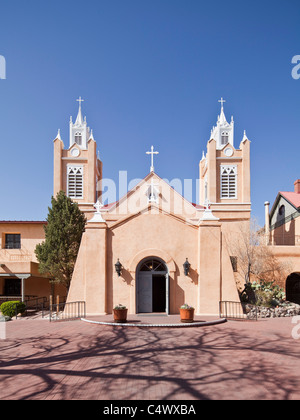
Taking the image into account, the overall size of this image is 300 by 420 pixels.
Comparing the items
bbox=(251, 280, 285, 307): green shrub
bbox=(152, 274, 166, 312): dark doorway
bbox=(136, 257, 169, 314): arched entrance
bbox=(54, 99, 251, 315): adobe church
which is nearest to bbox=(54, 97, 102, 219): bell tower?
bbox=(152, 274, 166, 312): dark doorway

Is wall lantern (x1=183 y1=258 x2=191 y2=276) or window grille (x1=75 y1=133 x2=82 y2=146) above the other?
window grille (x1=75 y1=133 x2=82 y2=146)

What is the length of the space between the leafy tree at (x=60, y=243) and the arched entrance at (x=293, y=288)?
17142 millimetres

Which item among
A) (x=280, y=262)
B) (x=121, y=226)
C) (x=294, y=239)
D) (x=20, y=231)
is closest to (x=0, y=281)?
(x=20, y=231)

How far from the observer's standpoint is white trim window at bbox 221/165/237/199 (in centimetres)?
3238

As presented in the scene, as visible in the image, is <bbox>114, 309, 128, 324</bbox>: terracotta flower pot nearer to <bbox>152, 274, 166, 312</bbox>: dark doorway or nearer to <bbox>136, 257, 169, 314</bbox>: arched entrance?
<bbox>136, 257, 169, 314</bbox>: arched entrance

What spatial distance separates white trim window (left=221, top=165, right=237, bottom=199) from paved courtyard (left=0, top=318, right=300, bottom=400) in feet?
62.2

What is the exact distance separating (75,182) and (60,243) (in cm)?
1084

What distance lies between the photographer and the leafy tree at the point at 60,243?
22.9m

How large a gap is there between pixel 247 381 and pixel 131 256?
10995 mm

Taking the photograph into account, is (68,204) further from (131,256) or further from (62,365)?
(62,365)

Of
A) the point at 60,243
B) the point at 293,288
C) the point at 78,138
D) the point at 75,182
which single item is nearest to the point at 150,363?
the point at 60,243

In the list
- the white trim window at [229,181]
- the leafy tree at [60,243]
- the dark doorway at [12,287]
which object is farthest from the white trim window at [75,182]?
the white trim window at [229,181]

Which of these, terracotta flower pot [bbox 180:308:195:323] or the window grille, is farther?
the window grille

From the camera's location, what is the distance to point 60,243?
23.2 m
